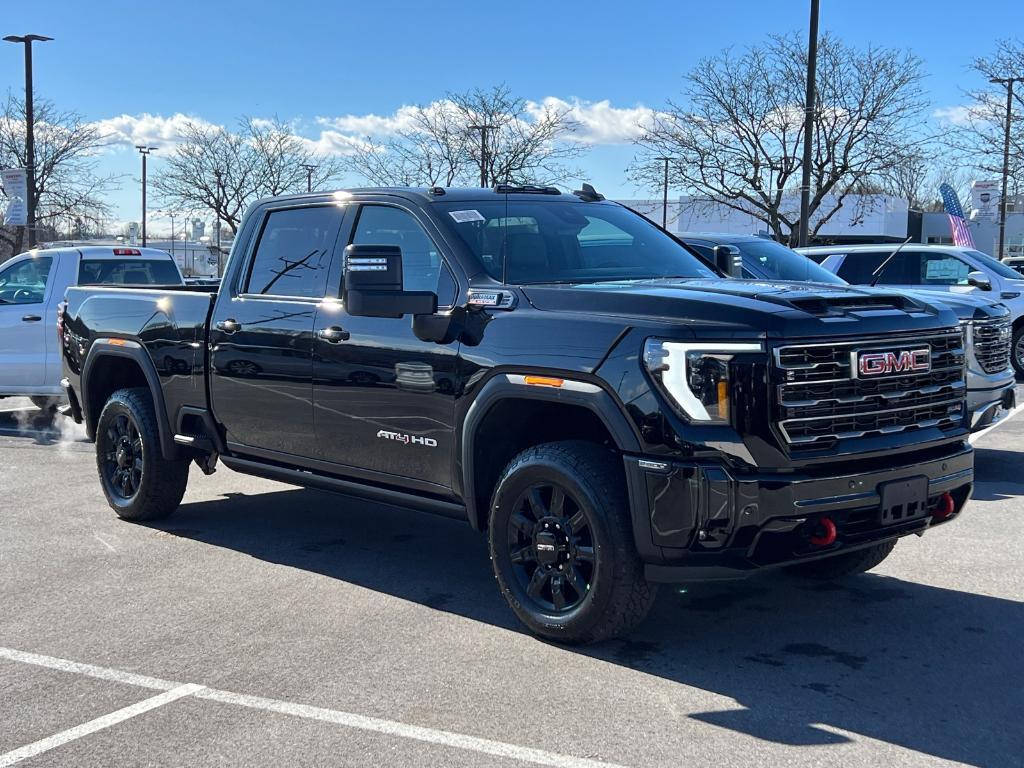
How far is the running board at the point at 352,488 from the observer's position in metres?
5.31

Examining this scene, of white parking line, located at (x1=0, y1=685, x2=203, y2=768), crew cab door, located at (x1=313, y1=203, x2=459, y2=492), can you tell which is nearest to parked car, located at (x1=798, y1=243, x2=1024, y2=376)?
crew cab door, located at (x1=313, y1=203, x2=459, y2=492)

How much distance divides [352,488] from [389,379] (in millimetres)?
704

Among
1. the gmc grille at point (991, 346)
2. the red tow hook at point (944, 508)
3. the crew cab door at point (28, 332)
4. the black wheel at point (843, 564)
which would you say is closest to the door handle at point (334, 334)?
the black wheel at point (843, 564)

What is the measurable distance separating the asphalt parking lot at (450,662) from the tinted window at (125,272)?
18.3ft

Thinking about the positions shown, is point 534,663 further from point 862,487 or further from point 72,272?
point 72,272

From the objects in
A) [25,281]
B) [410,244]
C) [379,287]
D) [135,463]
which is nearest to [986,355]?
[410,244]

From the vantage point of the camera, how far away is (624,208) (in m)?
6.43

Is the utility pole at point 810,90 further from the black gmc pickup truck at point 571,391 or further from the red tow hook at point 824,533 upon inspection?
the red tow hook at point 824,533

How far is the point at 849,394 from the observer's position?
14.4ft

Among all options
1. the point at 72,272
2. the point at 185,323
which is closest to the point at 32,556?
the point at 185,323

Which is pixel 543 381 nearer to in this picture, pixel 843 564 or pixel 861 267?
pixel 843 564

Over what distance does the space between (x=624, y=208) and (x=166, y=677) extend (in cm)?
354

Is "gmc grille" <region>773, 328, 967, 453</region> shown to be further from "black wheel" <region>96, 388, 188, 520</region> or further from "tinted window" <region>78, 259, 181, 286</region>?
"tinted window" <region>78, 259, 181, 286</region>

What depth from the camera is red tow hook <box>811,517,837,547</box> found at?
427 cm
